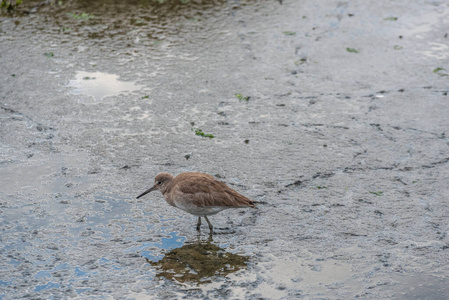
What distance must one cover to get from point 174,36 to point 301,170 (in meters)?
4.83

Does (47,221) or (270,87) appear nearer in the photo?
(47,221)

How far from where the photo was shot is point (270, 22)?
456 inches

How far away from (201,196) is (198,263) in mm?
691

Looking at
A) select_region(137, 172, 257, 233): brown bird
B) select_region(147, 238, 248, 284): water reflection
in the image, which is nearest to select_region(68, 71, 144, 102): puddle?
select_region(137, 172, 257, 233): brown bird

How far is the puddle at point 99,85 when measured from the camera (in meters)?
8.76

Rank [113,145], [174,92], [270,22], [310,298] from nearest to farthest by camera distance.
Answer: [310,298] → [113,145] → [174,92] → [270,22]

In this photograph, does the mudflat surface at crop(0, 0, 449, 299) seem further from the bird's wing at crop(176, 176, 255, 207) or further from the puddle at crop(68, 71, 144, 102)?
the bird's wing at crop(176, 176, 255, 207)

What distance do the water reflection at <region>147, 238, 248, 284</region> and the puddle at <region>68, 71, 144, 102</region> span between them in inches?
145

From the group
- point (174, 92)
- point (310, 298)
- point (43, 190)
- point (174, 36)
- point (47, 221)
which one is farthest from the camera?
point (174, 36)

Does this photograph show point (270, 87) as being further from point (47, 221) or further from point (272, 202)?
point (47, 221)

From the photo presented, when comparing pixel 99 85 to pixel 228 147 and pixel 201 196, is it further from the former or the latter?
pixel 201 196

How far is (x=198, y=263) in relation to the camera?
18.0ft

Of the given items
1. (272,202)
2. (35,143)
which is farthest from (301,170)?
(35,143)

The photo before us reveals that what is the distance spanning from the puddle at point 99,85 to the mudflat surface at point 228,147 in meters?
0.04
